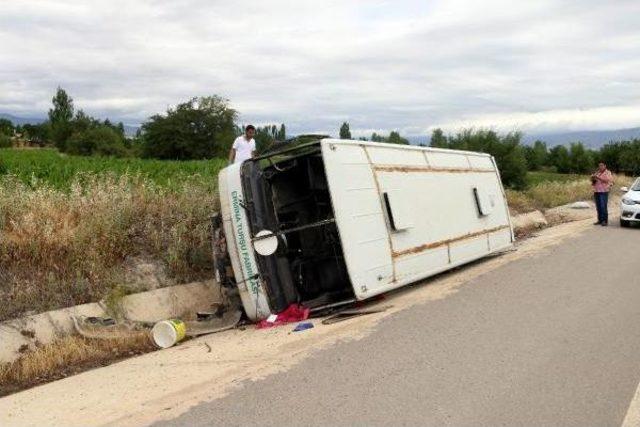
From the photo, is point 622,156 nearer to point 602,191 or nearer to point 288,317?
→ point 602,191

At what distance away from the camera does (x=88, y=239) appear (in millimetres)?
8750

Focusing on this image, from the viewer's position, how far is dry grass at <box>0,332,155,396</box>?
650cm

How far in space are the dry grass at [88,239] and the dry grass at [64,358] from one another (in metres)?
0.75

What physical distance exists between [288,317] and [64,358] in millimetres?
2704

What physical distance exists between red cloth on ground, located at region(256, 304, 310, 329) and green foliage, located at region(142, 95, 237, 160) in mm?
65379

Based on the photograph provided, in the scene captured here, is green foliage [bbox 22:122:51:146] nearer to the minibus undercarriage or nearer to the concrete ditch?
the concrete ditch

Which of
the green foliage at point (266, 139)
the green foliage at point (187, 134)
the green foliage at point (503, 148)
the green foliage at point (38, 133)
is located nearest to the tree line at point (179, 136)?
the green foliage at point (187, 134)

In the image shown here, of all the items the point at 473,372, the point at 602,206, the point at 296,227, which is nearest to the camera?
the point at 473,372

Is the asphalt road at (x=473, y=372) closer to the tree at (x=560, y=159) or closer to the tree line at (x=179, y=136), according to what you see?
the tree line at (x=179, y=136)

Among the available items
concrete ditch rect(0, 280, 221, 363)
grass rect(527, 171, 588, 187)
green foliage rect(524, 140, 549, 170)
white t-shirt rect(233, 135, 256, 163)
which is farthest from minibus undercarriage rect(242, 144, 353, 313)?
green foliage rect(524, 140, 549, 170)

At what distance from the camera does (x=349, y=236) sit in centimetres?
756

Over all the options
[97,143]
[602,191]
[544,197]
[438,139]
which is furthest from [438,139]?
[97,143]

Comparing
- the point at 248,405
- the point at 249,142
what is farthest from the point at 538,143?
the point at 248,405

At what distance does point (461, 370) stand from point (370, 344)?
3.86 ft
